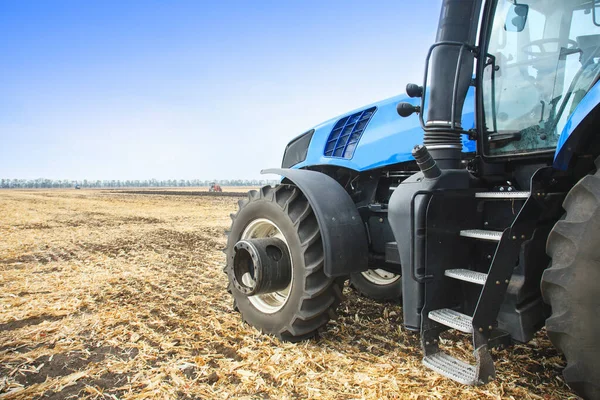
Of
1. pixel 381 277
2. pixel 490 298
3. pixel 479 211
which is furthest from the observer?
pixel 381 277

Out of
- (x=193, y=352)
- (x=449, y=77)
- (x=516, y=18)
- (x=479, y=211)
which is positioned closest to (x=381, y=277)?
(x=479, y=211)

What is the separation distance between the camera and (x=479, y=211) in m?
2.82

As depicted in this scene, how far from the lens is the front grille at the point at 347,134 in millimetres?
4223

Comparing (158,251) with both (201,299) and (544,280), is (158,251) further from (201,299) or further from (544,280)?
(544,280)

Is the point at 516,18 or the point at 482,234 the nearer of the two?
the point at 482,234

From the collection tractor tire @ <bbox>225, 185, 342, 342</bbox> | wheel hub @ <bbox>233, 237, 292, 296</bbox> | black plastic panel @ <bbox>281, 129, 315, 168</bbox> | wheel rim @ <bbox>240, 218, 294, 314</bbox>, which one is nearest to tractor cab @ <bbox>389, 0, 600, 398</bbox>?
tractor tire @ <bbox>225, 185, 342, 342</bbox>

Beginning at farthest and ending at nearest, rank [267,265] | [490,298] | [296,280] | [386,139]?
[386,139] → [267,265] → [296,280] → [490,298]

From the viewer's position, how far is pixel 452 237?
2707 mm

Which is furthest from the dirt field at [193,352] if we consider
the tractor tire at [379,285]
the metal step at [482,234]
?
the metal step at [482,234]

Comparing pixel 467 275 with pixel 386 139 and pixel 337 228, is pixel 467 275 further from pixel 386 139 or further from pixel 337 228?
pixel 386 139

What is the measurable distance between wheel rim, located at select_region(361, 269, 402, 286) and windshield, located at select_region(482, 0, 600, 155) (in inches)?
89.7

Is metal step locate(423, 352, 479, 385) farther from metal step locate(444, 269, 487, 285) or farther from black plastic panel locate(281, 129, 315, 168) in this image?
black plastic panel locate(281, 129, 315, 168)

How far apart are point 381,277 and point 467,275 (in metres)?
2.46

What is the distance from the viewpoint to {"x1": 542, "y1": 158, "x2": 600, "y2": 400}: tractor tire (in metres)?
1.87
